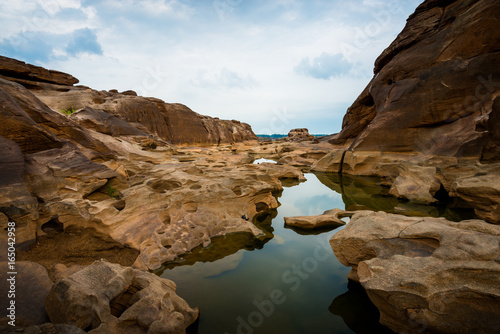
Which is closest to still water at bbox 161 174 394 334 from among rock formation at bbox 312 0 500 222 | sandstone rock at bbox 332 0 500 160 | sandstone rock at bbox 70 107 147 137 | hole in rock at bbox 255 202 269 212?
hole in rock at bbox 255 202 269 212

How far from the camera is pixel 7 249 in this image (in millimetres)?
2660

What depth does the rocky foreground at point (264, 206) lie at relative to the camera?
206 centimetres

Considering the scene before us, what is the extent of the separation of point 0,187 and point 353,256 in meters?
5.33

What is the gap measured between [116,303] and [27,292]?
845mm

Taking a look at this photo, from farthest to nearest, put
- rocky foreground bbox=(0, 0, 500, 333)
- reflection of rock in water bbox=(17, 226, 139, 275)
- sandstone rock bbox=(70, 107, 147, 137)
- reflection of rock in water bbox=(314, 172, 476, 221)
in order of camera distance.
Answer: sandstone rock bbox=(70, 107, 147, 137) → reflection of rock in water bbox=(314, 172, 476, 221) → reflection of rock in water bbox=(17, 226, 139, 275) → rocky foreground bbox=(0, 0, 500, 333)

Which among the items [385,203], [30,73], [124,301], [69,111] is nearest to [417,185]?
[385,203]

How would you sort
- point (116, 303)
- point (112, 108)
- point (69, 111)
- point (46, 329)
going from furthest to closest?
point (112, 108)
point (69, 111)
point (116, 303)
point (46, 329)

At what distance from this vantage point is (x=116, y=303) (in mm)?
2297

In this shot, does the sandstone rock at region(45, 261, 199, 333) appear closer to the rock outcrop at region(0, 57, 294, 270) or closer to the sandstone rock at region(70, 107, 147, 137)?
the rock outcrop at region(0, 57, 294, 270)

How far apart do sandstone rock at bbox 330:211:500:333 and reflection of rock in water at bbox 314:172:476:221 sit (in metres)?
4.40

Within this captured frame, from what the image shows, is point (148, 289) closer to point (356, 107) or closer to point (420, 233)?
point (420, 233)

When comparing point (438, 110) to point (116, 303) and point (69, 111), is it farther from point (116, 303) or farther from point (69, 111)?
point (69, 111)

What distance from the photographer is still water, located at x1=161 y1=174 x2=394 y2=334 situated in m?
2.65

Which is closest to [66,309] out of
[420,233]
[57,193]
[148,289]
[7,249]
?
[148,289]
